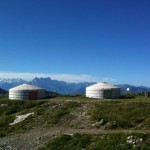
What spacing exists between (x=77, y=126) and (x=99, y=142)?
1207cm

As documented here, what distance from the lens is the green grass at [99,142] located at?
1403 inches

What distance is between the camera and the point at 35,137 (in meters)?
45.2

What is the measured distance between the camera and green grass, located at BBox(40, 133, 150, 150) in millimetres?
35625

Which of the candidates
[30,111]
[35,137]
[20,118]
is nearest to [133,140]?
[35,137]

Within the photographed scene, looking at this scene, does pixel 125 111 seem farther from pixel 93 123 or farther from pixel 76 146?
pixel 76 146

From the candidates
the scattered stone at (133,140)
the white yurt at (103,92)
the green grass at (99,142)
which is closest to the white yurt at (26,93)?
the white yurt at (103,92)

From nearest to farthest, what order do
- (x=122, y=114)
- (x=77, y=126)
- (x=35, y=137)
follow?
(x=35, y=137)
(x=77, y=126)
(x=122, y=114)

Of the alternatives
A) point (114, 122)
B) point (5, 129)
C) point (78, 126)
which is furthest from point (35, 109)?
point (114, 122)

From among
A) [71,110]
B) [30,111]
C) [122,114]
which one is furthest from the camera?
[30,111]

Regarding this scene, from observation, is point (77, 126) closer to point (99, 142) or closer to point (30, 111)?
point (99, 142)

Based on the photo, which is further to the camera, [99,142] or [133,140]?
[99,142]

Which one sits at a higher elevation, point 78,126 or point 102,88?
point 102,88

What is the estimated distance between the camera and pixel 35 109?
61594 millimetres

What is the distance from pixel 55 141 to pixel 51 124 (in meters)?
11.5
